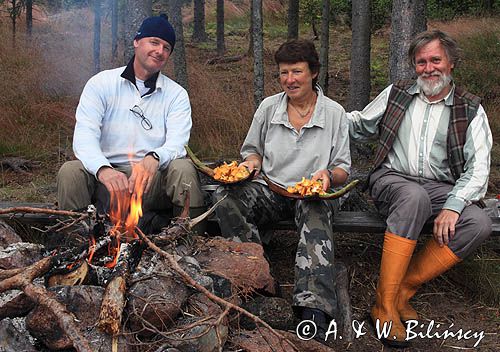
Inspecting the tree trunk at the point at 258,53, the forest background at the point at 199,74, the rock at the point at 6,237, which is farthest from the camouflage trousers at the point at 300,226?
the tree trunk at the point at 258,53

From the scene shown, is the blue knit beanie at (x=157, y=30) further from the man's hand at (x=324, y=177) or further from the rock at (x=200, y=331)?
the rock at (x=200, y=331)

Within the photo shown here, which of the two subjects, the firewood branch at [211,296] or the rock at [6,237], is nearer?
the firewood branch at [211,296]

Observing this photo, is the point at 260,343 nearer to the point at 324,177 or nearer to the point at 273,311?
the point at 273,311

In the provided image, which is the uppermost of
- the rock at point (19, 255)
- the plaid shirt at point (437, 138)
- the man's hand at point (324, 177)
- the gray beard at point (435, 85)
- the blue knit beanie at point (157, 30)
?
the blue knit beanie at point (157, 30)

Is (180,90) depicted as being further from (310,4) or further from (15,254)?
(310,4)

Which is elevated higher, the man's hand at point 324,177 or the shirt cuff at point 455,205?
the man's hand at point 324,177

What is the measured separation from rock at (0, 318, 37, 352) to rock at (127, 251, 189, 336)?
47 cm

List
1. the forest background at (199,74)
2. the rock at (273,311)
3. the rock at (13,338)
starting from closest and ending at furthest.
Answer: the rock at (13,338), the rock at (273,311), the forest background at (199,74)

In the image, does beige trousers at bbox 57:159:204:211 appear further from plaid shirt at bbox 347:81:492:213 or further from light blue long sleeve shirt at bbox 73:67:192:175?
plaid shirt at bbox 347:81:492:213

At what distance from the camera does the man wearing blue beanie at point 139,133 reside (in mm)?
4184

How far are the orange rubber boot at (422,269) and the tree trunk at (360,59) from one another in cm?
372

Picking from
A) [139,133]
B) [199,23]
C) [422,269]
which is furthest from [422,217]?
[199,23]

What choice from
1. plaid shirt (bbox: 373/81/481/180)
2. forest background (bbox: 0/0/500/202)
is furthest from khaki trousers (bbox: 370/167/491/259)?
forest background (bbox: 0/0/500/202)

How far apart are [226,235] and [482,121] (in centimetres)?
189
